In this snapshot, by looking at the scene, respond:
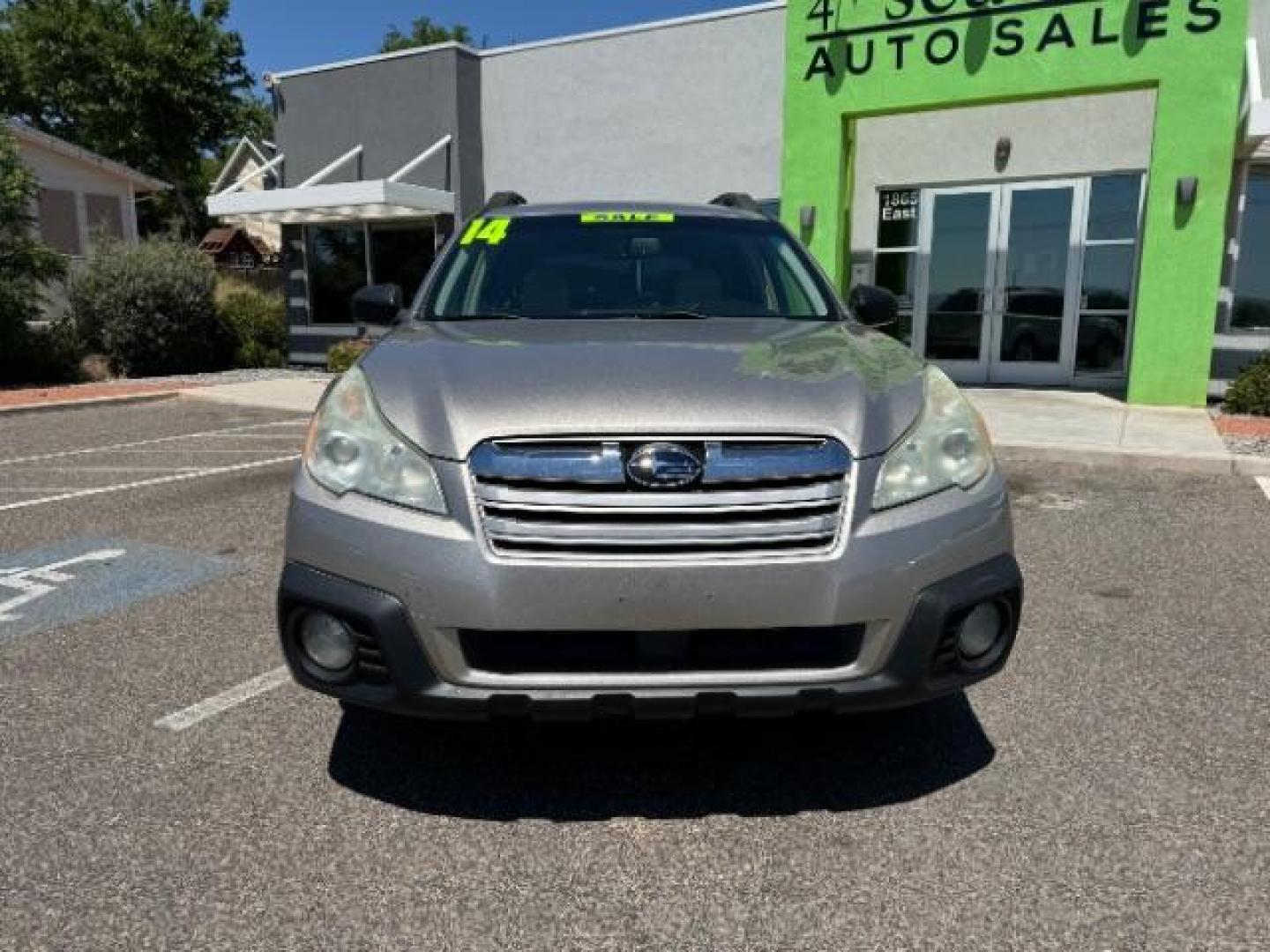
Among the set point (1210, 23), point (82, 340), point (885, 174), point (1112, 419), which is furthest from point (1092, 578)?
point (82, 340)

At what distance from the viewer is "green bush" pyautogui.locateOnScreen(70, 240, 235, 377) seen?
1568 centimetres

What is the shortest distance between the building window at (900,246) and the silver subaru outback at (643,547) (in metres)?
11.6

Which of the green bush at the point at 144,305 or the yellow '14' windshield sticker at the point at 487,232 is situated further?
the green bush at the point at 144,305

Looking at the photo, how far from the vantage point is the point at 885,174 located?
1352cm

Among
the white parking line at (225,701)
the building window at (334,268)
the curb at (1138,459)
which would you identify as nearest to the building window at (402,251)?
the building window at (334,268)

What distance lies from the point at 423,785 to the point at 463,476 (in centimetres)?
99

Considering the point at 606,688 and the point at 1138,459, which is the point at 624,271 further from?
the point at 1138,459

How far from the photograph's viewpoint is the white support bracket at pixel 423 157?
1528 cm

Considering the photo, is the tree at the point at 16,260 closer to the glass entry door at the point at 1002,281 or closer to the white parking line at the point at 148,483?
the white parking line at the point at 148,483

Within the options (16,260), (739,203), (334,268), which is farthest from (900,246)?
(16,260)

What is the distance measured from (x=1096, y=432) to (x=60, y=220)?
88.1ft

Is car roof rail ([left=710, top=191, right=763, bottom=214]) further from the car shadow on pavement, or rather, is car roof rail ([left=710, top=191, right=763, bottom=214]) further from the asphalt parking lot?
the car shadow on pavement

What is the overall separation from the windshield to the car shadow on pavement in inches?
56.8

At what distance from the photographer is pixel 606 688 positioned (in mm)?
2260
